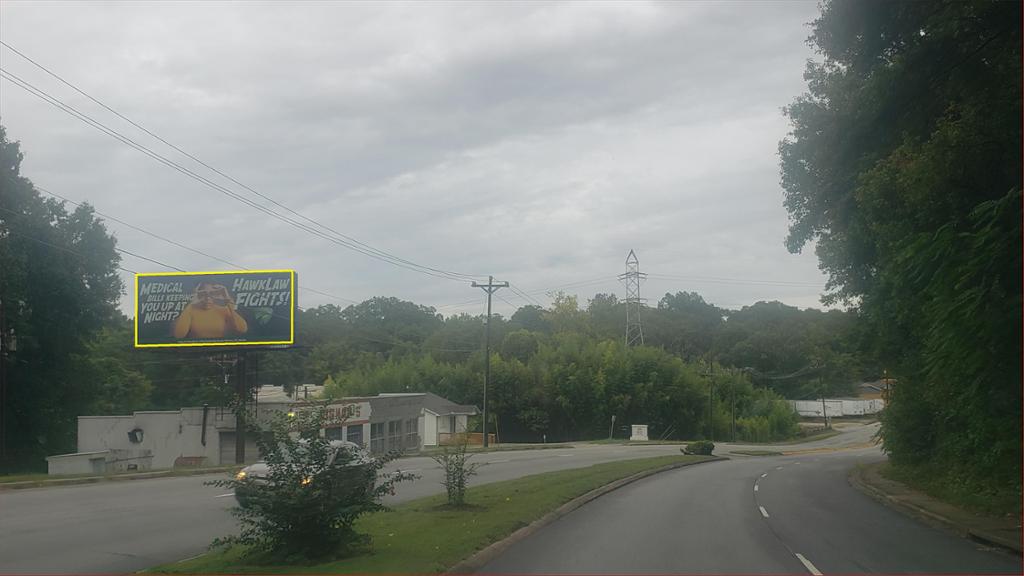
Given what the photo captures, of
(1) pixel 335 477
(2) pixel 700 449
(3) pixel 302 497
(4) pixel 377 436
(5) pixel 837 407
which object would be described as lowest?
(2) pixel 700 449

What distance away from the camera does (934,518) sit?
722 inches

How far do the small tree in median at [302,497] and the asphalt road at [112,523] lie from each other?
2.48 m

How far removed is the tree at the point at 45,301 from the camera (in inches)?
1791

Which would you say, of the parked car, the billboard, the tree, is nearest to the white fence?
the billboard

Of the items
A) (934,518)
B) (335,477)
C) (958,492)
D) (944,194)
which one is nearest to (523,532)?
(335,477)

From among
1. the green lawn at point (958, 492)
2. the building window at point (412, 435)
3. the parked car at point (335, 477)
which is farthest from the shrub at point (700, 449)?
the parked car at point (335, 477)

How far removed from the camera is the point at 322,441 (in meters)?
11.8

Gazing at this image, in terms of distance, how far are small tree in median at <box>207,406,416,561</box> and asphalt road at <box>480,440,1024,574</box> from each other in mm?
1997

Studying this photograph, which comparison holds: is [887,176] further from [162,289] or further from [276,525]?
[162,289]

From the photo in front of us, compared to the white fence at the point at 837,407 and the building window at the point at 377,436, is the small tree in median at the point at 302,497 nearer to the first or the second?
the building window at the point at 377,436

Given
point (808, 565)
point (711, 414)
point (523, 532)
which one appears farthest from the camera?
point (711, 414)

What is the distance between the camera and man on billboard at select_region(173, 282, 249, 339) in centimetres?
4497

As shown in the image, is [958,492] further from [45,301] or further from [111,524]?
[45,301]

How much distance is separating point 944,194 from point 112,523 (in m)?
17.2
